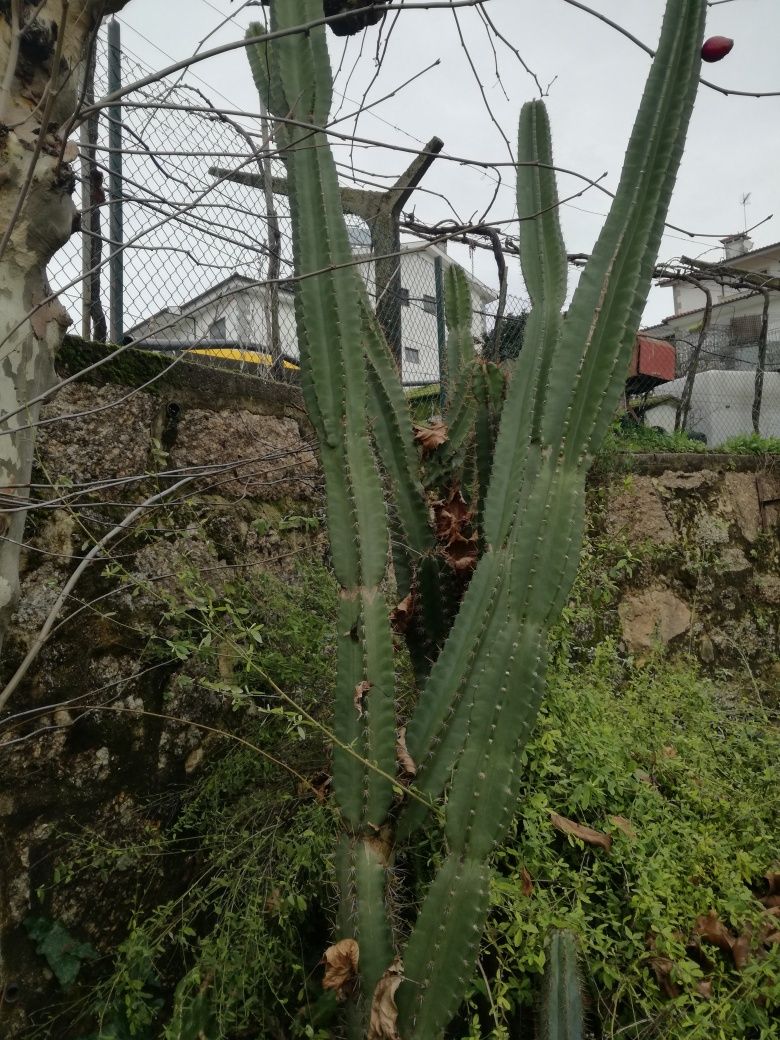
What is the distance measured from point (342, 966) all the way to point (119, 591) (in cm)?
118

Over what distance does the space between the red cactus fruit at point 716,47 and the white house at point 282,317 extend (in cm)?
86

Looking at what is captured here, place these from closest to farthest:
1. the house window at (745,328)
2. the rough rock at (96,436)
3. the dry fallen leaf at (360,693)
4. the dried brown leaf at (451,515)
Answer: the dry fallen leaf at (360,693) → the rough rock at (96,436) → the dried brown leaf at (451,515) → the house window at (745,328)

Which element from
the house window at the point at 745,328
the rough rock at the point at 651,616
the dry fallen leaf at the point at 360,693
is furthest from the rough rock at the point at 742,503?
the house window at the point at 745,328

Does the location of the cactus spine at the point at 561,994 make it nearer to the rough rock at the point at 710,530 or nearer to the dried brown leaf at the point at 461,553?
the dried brown leaf at the point at 461,553

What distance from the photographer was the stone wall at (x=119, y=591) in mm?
1962

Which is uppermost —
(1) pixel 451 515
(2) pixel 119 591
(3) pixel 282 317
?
(3) pixel 282 317

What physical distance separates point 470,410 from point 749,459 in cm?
322

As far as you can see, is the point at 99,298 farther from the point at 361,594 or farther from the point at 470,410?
the point at 361,594

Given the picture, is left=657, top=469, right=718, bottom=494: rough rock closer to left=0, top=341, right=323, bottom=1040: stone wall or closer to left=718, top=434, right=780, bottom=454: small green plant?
left=718, top=434, right=780, bottom=454: small green plant

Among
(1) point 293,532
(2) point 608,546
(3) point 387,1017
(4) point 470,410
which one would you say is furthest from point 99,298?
(2) point 608,546

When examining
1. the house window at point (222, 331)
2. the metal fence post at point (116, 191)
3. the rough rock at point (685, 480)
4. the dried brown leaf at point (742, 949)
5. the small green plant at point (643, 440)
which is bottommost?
the dried brown leaf at point (742, 949)

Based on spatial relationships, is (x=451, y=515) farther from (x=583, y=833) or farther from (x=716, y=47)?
(x=716, y=47)

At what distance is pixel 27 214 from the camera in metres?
1.28

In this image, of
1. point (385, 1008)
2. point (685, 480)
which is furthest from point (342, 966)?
point (685, 480)
